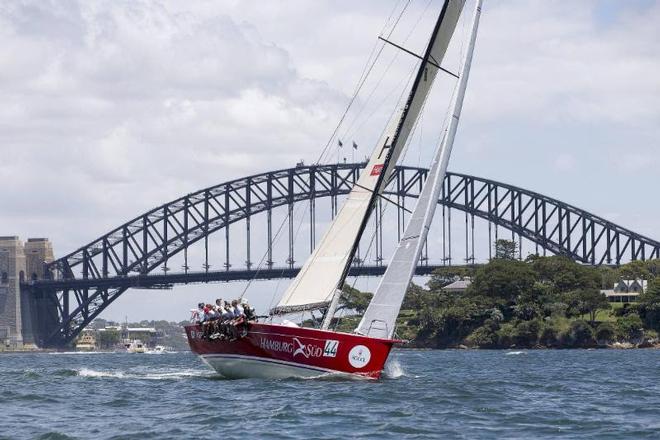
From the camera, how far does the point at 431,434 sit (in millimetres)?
26766

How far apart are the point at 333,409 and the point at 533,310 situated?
94158 millimetres

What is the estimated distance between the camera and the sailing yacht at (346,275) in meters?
37.2

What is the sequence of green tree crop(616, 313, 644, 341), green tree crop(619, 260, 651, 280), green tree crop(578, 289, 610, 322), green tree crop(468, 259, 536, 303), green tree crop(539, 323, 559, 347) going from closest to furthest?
1. green tree crop(616, 313, 644, 341)
2. green tree crop(539, 323, 559, 347)
3. green tree crop(578, 289, 610, 322)
4. green tree crop(468, 259, 536, 303)
5. green tree crop(619, 260, 651, 280)

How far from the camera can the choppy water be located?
27484mm

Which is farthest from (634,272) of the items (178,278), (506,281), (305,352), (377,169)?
(305,352)

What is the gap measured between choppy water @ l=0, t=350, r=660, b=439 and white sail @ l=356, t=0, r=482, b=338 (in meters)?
1.66

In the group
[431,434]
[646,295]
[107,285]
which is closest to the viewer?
[431,434]

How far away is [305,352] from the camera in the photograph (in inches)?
1479

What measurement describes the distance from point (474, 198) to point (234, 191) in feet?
80.5

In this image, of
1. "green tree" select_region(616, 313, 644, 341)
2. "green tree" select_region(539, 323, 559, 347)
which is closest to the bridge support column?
"green tree" select_region(539, 323, 559, 347)

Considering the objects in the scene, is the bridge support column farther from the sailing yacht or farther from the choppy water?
the sailing yacht

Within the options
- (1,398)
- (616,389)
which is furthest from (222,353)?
(616,389)

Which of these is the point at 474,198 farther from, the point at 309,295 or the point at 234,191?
the point at 309,295

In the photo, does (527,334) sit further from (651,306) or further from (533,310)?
(651,306)
